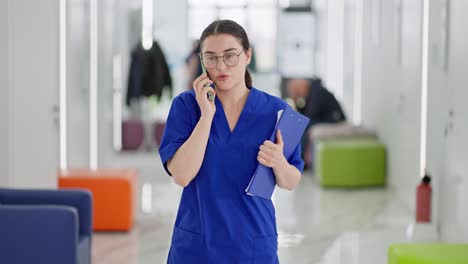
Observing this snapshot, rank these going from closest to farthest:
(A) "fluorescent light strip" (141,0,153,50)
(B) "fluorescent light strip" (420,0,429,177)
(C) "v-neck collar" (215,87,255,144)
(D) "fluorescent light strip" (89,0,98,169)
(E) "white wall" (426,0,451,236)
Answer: (C) "v-neck collar" (215,87,255,144), (E) "white wall" (426,0,451,236), (B) "fluorescent light strip" (420,0,429,177), (D) "fluorescent light strip" (89,0,98,169), (A) "fluorescent light strip" (141,0,153,50)

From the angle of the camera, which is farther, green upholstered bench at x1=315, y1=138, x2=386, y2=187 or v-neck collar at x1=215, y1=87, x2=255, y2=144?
green upholstered bench at x1=315, y1=138, x2=386, y2=187

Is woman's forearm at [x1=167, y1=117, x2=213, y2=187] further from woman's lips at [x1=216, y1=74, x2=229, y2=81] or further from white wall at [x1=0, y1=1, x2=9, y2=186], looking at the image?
white wall at [x1=0, y1=1, x2=9, y2=186]

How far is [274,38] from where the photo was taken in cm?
1838

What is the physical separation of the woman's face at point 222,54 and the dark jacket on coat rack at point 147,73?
477 inches

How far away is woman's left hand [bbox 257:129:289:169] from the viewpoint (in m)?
2.74

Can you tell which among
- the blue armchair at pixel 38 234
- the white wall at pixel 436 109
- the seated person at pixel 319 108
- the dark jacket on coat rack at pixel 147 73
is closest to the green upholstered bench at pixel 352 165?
the seated person at pixel 319 108

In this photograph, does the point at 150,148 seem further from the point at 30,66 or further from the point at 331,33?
the point at 30,66

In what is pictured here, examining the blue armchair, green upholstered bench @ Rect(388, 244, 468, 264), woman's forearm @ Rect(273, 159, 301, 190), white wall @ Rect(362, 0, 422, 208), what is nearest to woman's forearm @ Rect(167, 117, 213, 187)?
woman's forearm @ Rect(273, 159, 301, 190)

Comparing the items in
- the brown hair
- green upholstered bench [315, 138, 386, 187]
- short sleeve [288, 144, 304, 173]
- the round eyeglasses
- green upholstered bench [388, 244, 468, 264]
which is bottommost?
green upholstered bench [315, 138, 386, 187]

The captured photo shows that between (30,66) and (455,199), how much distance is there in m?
3.23

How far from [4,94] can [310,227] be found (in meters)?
3.01

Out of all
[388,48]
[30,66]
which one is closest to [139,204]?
[30,66]

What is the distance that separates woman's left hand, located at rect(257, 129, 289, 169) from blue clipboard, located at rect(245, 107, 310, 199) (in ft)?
0.07

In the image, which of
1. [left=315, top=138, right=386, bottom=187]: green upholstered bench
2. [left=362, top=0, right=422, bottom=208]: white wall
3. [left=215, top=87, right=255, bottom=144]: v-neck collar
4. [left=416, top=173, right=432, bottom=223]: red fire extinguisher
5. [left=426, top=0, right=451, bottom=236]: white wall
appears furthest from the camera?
[left=315, top=138, right=386, bottom=187]: green upholstered bench
